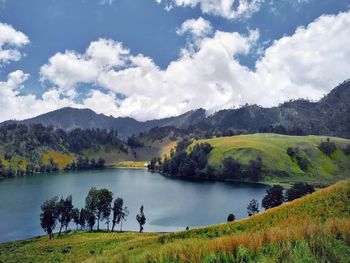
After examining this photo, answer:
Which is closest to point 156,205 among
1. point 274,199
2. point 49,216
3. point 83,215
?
point 83,215

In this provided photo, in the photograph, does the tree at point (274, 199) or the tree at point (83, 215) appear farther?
the tree at point (274, 199)

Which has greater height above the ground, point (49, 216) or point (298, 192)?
point (298, 192)

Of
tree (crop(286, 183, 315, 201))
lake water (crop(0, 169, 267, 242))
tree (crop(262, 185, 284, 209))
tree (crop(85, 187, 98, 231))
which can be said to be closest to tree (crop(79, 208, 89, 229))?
tree (crop(85, 187, 98, 231))

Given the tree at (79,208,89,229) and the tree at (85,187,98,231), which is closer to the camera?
the tree at (85,187,98,231)

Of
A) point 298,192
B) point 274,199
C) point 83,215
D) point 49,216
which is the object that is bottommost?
point 83,215

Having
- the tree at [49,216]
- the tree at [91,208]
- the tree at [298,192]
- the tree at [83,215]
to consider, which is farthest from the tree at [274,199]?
the tree at [49,216]

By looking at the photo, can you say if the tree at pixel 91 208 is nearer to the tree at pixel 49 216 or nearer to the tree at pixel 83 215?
the tree at pixel 83 215

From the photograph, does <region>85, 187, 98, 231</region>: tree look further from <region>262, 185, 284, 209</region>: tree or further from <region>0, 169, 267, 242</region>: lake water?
<region>262, 185, 284, 209</region>: tree

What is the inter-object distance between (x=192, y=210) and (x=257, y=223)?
4400 inches

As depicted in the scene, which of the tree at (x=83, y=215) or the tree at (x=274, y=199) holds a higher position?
the tree at (x=274, y=199)

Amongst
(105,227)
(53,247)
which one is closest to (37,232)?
(105,227)

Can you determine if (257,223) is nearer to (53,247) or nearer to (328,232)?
(328,232)

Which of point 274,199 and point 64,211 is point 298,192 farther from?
point 64,211

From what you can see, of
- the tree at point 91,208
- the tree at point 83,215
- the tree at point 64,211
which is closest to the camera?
the tree at point 64,211
